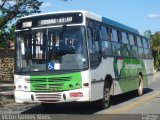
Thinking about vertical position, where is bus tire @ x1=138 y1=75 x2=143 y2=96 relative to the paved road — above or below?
above

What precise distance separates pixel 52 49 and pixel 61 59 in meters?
0.44

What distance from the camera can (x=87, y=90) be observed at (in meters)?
13.2

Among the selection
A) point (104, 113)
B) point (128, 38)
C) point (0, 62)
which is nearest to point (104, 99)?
point (104, 113)

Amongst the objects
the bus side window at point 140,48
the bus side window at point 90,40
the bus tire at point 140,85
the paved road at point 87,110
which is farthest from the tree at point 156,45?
the bus side window at point 90,40

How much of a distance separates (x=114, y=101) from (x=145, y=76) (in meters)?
3.99

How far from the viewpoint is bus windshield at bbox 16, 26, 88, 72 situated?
13.3 m

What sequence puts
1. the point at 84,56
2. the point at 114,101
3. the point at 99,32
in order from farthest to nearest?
the point at 114,101
the point at 99,32
the point at 84,56

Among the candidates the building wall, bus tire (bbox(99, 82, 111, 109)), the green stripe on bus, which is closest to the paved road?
bus tire (bbox(99, 82, 111, 109))

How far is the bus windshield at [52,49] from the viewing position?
13.3 meters

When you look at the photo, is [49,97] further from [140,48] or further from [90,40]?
[140,48]

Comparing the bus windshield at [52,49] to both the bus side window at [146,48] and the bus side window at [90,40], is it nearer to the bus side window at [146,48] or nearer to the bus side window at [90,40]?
the bus side window at [90,40]

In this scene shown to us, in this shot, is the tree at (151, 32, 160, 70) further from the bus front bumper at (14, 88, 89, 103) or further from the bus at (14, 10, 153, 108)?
the bus front bumper at (14, 88, 89, 103)

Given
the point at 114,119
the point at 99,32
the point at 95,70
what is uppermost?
the point at 99,32

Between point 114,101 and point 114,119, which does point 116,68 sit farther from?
point 114,119
